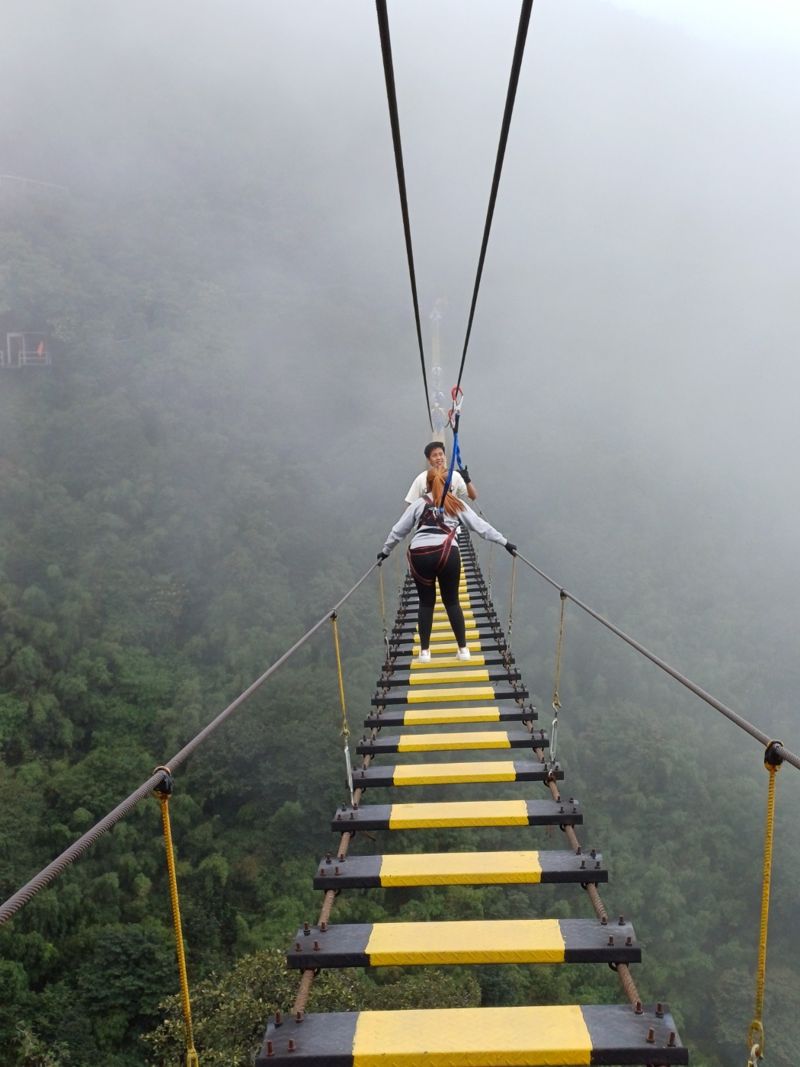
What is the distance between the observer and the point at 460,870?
202 centimetres

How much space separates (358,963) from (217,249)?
83735 mm

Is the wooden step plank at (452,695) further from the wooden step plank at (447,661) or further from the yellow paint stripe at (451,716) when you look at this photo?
the wooden step plank at (447,661)

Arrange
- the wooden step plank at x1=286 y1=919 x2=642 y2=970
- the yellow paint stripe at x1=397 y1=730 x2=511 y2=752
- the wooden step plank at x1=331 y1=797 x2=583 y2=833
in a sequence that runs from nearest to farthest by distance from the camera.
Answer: the wooden step plank at x1=286 y1=919 x2=642 y2=970, the wooden step plank at x1=331 y1=797 x2=583 y2=833, the yellow paint stripe at x1=397 y1=730 x2=511 y2=752

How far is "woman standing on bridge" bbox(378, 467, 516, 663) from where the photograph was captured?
11.1ft

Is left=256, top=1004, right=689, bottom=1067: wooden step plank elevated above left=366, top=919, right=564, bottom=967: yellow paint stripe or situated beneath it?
situated beneath

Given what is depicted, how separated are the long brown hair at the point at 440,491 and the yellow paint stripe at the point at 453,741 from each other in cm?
105

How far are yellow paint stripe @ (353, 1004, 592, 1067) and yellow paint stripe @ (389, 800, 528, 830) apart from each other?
717 mm

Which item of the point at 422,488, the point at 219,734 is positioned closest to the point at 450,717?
the point at 422,488

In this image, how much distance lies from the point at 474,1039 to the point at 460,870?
574 millimetres

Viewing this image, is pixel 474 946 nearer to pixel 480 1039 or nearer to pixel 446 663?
pixel 480 1039

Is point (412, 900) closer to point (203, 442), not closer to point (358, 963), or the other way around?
point (358, 963)

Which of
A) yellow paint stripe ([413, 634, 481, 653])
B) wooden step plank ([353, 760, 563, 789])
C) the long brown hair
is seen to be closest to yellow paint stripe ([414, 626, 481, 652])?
yellow paint stripe ([413, 634, 481, 653])

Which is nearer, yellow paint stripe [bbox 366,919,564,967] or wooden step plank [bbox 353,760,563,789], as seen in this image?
yellow paint stripe [bbox 366,919,564,967]

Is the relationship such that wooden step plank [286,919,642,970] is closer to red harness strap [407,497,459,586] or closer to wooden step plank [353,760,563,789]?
wooden step plank [353,760,563,789]
